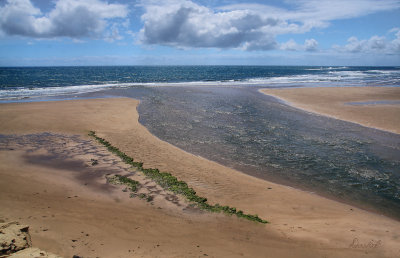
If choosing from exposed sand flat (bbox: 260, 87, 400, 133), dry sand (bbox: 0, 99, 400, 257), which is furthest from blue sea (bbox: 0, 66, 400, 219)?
exposed sand flat (bbox: 260, 87, 400, 133)

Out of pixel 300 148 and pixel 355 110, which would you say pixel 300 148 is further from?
pixel 355 110

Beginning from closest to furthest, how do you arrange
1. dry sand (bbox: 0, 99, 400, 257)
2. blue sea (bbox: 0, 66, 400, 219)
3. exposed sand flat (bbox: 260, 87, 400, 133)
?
1. dry sand (bbox: 0, 99, 400, 257)
2. blue sea (bbox: 0, 66, 400, 219)
3. exposed sand flat (bbox: 260, 87, 400, 133)

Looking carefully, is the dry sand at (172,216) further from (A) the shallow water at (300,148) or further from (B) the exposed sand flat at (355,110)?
(B) the exposed sand flat at (355,110)

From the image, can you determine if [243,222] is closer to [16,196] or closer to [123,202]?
[123,202]

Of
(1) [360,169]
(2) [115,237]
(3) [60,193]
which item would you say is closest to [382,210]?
(1) [360,169]

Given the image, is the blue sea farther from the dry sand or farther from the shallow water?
the dry sand

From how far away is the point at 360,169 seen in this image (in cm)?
1145

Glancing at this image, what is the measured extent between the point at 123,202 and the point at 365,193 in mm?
8526

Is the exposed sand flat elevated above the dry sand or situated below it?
above

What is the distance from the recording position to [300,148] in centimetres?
1405

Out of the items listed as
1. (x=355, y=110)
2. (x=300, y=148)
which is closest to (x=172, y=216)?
(x=300, y=148)

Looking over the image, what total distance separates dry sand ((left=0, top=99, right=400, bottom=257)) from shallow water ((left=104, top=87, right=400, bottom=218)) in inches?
46.0

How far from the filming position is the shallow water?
989 centimetres

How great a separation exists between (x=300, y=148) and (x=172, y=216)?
30.3ft
